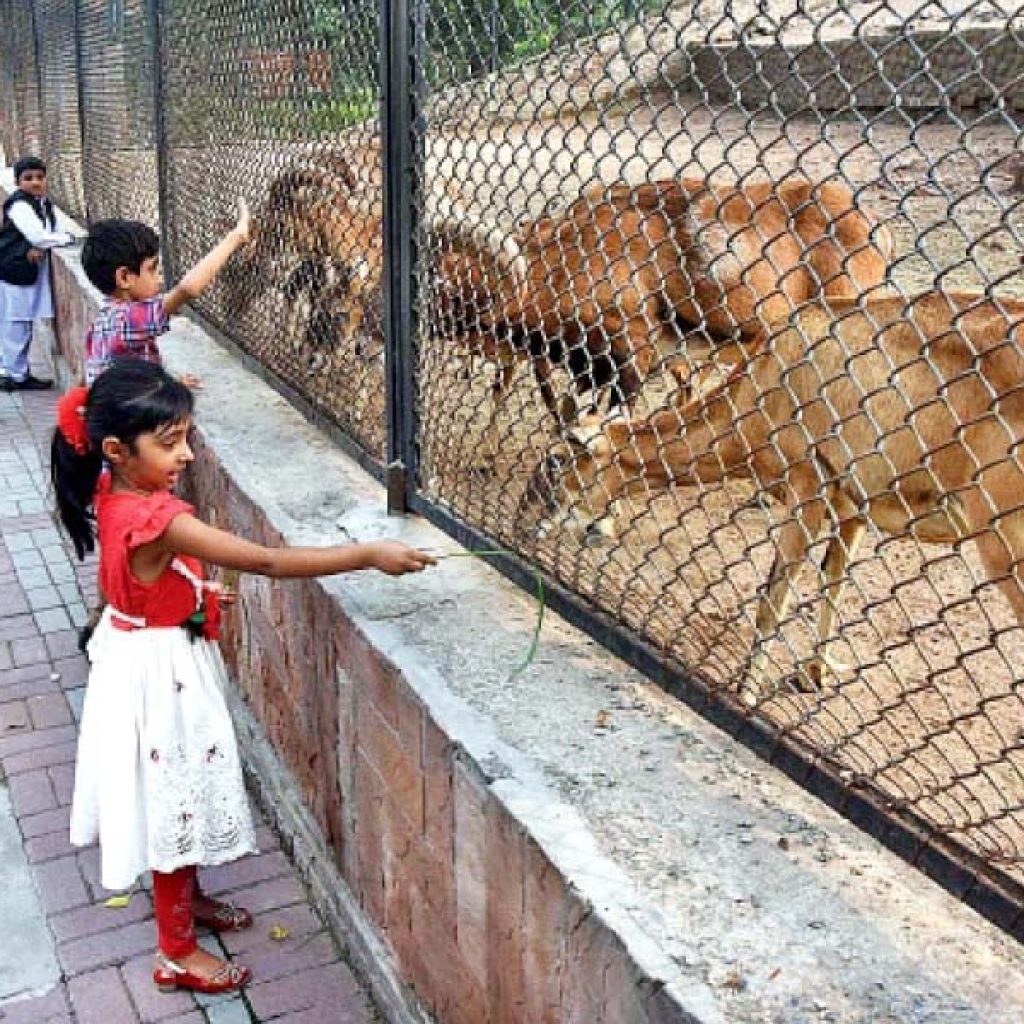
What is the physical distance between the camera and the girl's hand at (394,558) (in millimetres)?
2697

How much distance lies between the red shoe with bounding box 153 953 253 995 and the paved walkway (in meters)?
0.03

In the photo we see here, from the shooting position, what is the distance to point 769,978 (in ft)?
5.73

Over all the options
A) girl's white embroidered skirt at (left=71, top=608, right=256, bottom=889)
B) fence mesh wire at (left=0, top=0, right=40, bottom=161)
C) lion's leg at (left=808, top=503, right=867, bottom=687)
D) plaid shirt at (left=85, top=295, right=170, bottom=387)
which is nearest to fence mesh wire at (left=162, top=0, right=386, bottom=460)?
plaid shirt at (left=85, top=295, right=170, bottom=387)

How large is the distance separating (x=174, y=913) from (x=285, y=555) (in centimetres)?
106

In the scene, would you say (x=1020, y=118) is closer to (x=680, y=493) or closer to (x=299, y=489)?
(x=680, y=493)

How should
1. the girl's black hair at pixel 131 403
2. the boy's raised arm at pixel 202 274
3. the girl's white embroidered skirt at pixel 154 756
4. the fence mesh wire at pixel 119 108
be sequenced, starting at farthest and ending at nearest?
the fence mesh wire at pixel 119 108 < the boy's raised arm at pixel 202 274 < the girl's white embroidered skirt at pixel 154 756 < the girl's black hair at pixel 131 403

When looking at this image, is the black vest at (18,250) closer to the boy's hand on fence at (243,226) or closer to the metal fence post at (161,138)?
the metal fence post at (161,138)

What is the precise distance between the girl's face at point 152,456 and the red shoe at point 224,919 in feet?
3.99

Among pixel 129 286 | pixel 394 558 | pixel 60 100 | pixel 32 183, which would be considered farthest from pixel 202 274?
pixel 60 100

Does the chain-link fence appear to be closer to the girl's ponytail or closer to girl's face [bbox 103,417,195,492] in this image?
girl's face [bbox 103,417,195,492]

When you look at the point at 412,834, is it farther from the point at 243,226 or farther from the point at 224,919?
the point at 243,226

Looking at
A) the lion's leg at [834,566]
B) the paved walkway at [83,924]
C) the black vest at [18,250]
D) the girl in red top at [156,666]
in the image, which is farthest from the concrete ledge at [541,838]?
the black vest at [18,250]

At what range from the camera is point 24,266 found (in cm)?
893

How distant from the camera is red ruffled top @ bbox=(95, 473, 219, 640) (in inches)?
109
